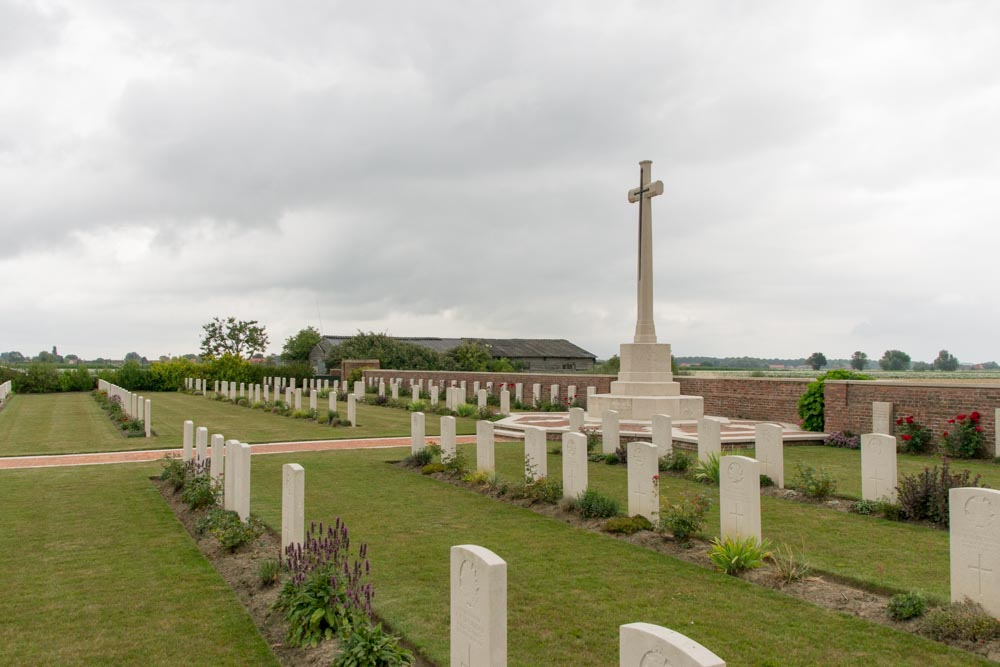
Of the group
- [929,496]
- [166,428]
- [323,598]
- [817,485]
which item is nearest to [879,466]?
[929,496]

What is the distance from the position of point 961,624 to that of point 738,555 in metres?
1.74

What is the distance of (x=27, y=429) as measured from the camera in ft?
66.6

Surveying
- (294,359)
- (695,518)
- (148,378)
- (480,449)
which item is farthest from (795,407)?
(294,359)

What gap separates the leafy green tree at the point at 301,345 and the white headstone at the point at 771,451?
6146cm

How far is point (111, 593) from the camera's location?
5.98 meters

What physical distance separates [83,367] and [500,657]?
49.6m

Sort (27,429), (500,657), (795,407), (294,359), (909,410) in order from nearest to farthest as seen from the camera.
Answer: (500,657) → (909,410) → (795,407) → (27,429) → (294,359)

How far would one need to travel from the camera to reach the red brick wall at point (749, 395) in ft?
61.5

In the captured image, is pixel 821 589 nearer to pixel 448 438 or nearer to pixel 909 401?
pixel 448 438

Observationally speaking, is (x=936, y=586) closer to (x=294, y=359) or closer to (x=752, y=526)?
(x=752, y=526)

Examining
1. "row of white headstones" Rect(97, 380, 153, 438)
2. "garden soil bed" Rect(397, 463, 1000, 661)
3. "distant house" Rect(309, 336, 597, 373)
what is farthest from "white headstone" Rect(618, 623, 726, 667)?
"distant house" Rect(309, 336, 597, 373)

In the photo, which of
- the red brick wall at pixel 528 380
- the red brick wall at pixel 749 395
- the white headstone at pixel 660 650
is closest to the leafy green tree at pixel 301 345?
the red brick wall at pixel 528 380

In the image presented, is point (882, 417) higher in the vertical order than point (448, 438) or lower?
higher

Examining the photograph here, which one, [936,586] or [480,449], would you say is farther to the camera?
[480,449]
